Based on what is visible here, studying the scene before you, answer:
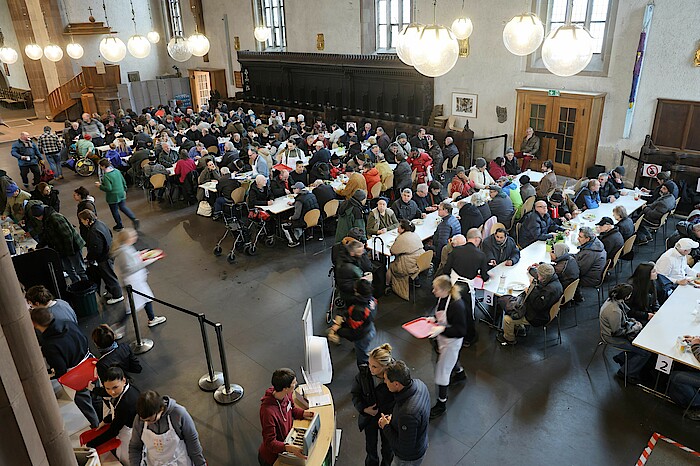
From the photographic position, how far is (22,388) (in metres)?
2.28

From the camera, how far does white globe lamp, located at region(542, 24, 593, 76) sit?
19.0 ft

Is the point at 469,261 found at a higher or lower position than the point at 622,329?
higher

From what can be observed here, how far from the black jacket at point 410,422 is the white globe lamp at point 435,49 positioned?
337 cm

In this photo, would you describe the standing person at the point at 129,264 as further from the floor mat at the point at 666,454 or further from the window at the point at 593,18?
the window at the point at 593,18

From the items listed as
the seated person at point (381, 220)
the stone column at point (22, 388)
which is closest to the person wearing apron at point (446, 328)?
the seated person at point (381, 220)

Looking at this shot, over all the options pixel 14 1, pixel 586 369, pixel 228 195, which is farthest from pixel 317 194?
pixel 14 1

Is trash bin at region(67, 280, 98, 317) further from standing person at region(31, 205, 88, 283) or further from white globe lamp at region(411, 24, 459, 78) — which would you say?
white globe lamp at region(411, 24, 459, 78)

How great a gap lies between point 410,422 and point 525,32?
552 cm

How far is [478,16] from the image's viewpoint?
14219 millimetres

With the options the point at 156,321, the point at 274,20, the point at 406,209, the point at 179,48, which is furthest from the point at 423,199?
the point at 274,20

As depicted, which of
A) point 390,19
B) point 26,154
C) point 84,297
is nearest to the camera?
point 84,297

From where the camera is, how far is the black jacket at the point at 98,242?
24.2 feet

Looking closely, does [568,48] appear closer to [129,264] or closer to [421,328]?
[421,328]

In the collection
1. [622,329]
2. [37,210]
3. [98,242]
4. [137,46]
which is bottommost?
[622,329]
